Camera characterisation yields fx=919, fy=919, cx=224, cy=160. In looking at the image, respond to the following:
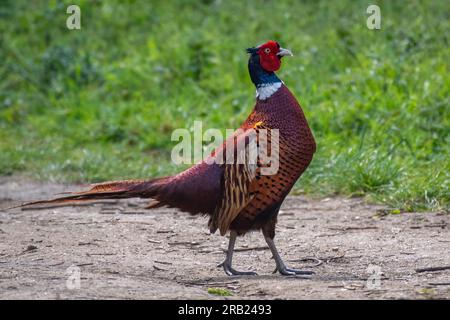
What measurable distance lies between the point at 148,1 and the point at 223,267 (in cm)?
777

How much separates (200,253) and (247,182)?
1.02 meters

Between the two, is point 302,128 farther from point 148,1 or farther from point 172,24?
point 148,1

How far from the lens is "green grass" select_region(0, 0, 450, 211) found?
8055 mm

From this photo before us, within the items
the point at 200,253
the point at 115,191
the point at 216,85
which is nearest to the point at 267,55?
the point at 115,191

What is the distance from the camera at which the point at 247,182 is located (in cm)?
528

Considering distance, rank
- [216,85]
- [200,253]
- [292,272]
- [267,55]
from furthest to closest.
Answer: [216,85]
[200,253]
[267,55]
[292,272]

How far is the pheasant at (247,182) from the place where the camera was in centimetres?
525

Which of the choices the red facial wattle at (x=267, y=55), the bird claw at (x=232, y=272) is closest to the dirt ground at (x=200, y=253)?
the bird claw at (x=232, y=272)

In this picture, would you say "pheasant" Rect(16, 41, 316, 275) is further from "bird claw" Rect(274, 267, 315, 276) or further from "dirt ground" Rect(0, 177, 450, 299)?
"dirt ground" Rect(0, 177, 450, 299)

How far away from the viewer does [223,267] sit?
218 inches

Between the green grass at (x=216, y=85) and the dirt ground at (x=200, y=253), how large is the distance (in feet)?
1.96

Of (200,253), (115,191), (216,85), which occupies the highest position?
(216,85)

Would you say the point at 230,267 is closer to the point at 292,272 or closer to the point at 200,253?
the point at 292,272

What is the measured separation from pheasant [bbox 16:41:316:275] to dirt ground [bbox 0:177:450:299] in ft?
1.20
